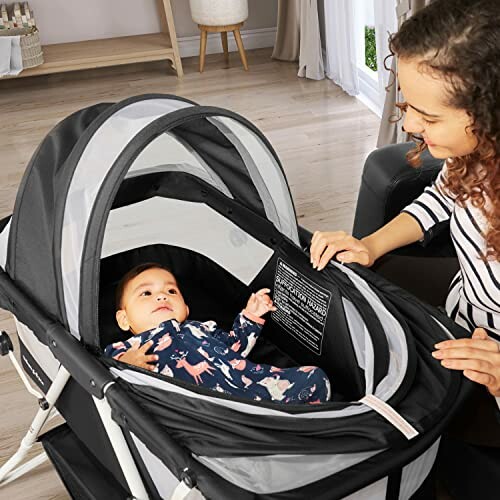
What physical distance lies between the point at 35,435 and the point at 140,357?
0.26 metres

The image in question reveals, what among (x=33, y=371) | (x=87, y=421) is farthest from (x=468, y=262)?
(x=33, y=371)

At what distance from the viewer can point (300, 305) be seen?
1682 mm

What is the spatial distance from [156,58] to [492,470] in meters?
2.96

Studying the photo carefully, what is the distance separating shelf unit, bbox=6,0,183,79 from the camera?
3828 millimetres


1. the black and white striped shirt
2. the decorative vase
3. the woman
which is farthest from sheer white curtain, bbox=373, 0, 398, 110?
the woman

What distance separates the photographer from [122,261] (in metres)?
2.01

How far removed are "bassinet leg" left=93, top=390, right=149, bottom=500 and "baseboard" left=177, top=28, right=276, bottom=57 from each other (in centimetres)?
323

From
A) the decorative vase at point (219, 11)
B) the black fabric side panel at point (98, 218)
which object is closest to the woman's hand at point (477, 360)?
the black fabric side panel at point (98, 218)

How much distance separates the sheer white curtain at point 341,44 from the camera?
3482mm

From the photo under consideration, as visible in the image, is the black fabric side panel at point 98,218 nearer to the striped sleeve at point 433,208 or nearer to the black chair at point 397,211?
the striped sleeve at point 433,208

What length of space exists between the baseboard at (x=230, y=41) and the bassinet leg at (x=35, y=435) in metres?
2.89

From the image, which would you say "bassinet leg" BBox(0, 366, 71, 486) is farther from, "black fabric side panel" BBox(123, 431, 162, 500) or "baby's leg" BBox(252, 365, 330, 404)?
"baby's leg" BBox(252, 365, 330, 404)

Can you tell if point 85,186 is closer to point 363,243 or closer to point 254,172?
point 254,172

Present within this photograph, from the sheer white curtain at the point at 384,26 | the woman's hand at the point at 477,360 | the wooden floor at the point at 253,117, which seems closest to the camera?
the woman's hand at the point at 477,360
